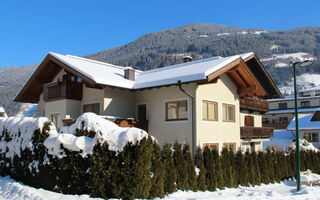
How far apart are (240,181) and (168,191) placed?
5.57m

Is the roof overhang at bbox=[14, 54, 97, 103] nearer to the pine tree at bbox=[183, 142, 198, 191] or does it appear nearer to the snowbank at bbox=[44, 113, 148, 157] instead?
the snowbank at bbox=[44, 113, 148, 157]

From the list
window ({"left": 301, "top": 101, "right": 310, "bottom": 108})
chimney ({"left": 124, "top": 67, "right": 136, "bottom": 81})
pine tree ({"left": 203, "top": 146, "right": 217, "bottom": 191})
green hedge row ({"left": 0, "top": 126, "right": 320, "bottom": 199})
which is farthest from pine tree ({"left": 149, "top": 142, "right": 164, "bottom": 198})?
window ({"left": 301, "top": 101, "right": 310, "bottom": 108})

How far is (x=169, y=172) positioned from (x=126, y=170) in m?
2.46

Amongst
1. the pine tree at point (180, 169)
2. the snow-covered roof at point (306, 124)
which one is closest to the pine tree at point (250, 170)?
the pine tree at point (180, 169)

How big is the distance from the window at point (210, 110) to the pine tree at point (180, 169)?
6.08 metres

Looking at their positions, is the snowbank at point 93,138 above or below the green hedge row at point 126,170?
above

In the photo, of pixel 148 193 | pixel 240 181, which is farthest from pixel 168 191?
pixel 240 181

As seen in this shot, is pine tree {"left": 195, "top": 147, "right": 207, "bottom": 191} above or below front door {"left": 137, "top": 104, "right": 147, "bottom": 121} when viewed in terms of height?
below

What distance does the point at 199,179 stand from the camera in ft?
40.8

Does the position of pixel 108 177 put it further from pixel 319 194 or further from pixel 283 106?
pixel 283 106

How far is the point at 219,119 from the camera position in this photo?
19.0 metres

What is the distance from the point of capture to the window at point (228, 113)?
2002 cm

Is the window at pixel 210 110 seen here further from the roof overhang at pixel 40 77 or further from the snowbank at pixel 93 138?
the snowbank at pixel 93 138

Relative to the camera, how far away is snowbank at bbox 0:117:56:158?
1100 cm
